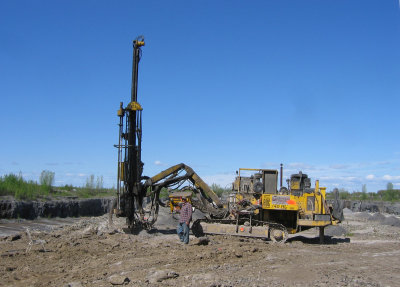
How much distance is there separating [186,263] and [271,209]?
6.18 metres

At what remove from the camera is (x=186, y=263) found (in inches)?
413

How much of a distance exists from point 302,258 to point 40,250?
712 centimetres

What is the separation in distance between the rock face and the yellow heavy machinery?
33.9 feet

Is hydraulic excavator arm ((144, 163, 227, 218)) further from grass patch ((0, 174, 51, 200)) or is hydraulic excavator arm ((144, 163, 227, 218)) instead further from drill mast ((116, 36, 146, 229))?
grass patch ((0, 174, 51, 200))

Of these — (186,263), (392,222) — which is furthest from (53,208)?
(392,222)

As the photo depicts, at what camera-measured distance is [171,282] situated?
8758 mm

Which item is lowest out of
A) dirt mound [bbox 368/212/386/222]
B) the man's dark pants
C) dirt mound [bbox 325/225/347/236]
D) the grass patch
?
dirt mound [bbox 325/225/347/236]

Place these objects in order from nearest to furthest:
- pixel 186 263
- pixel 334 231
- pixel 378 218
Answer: pixel 186 263, pixel 334 231, pixel 378 218

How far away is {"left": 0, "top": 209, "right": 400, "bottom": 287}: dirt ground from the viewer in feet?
29.3

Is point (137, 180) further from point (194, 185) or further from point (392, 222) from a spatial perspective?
point (392, 222)

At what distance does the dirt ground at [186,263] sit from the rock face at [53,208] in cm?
702

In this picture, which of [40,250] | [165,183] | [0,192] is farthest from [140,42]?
[0,192]

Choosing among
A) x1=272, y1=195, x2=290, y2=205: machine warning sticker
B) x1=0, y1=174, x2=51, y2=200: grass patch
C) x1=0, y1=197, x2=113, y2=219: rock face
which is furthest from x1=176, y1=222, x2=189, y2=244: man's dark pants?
x1=0, y1=174, x2=51, y2=200: grass patch

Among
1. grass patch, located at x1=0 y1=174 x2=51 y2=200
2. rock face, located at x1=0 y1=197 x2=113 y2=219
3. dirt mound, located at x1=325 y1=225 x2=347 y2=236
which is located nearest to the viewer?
dirt mound, located at x1=325 y1=225 x2=347 y2=236
